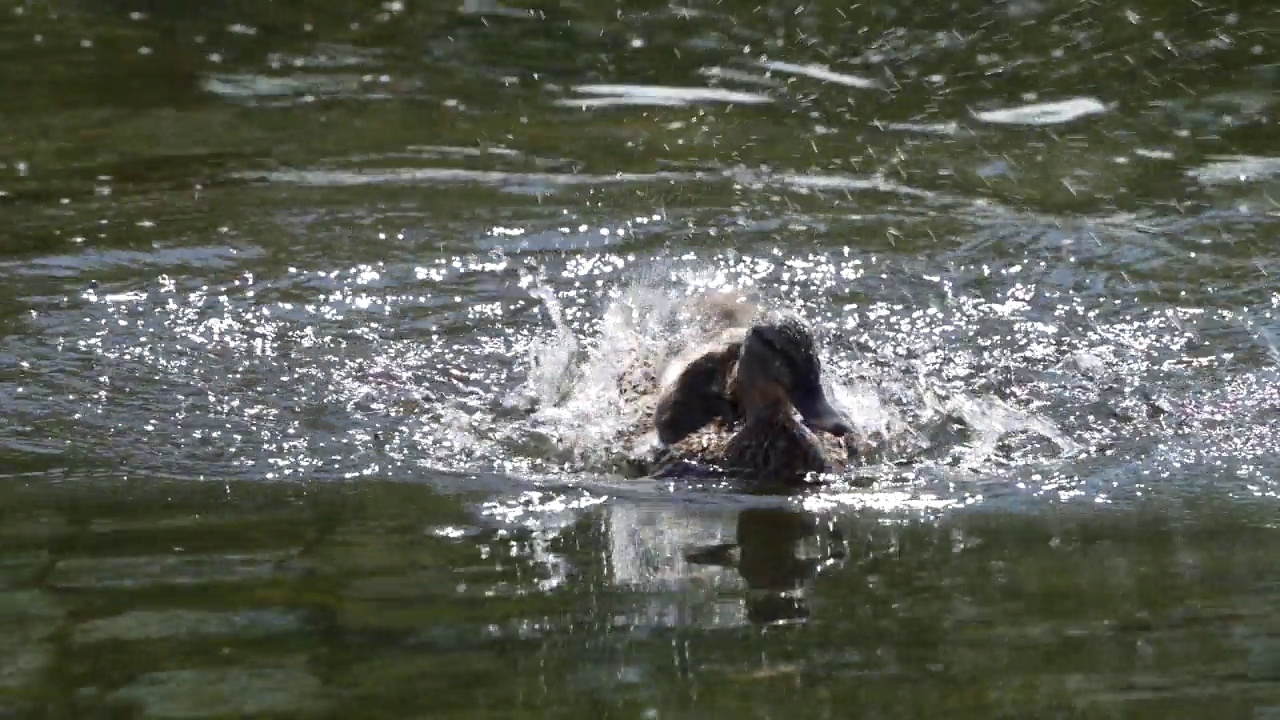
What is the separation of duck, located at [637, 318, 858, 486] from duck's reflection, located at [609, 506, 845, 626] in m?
0.43

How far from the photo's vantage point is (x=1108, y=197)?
10.1 m

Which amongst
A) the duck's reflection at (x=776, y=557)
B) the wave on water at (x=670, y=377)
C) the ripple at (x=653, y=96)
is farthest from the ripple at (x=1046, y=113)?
the duck's reflection at (x=776, y=557)

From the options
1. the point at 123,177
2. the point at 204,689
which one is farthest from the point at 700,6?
the point at 204,689

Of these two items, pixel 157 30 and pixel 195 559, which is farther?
pixel 157 30

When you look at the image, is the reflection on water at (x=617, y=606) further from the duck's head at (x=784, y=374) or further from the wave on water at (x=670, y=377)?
the wave on water at (x=670, y=377)

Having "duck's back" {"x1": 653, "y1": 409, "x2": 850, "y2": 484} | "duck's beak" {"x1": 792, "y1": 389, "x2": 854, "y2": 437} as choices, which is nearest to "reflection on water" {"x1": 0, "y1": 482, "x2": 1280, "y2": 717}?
"duck's back" {"x1": 653, "y1": 409, "x2": 850, "y2": 484}

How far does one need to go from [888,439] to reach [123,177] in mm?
4977

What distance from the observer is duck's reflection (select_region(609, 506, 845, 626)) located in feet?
17.6

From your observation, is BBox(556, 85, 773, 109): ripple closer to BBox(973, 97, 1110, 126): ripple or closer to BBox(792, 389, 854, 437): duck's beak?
BBox(973, 97, 1110, 126): ripple

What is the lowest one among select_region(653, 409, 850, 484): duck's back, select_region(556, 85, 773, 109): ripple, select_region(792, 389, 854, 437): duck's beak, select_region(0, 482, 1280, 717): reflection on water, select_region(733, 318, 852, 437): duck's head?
select_region(0, 482, 1280, 717): reflection on water

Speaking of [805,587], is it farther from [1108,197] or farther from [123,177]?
[123,177]

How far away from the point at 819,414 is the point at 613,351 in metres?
1.35

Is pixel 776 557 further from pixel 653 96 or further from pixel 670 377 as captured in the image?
pixel 653 96

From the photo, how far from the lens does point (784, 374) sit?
7113 mm
